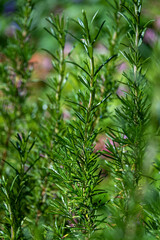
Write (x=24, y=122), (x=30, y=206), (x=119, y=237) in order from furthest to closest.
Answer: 1. (x=24, y=122)
2. (x=30, y=206)
3. (x=119, y=237)

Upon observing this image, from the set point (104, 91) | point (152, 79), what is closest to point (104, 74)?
point (104, 91)

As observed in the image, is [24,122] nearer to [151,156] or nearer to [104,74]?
[104,74]

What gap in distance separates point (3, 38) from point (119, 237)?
45 centimetres

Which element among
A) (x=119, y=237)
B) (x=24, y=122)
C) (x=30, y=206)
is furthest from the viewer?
(x=24, y=122)

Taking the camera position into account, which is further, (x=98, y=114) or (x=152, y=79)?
(x=98, y=114)

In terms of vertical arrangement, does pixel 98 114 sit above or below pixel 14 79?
below

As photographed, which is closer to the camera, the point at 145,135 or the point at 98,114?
the point at 145,135

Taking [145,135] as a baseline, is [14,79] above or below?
above

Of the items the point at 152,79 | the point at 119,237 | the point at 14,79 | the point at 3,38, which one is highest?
the point at 3,38

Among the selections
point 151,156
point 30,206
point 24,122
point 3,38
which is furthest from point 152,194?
point 3,38

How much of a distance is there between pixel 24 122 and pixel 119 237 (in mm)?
295

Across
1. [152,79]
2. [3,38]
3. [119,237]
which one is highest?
[3,38]

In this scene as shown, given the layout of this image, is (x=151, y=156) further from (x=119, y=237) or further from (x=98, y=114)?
(x=98, y=114)

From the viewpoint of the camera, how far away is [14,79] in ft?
1.50
